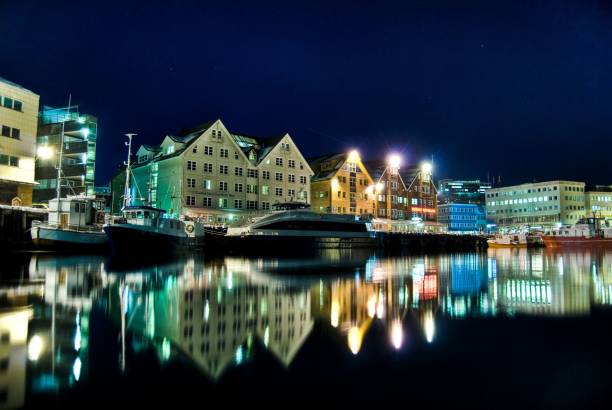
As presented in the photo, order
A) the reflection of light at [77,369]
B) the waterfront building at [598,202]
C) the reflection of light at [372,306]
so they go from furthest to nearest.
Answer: the waterfront building at [598,202] < the reflection of light at [372,306] < the reflection of light at [77,369]

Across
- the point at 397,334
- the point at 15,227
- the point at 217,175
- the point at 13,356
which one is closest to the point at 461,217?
the point at 217,175

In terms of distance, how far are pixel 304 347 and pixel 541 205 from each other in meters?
154

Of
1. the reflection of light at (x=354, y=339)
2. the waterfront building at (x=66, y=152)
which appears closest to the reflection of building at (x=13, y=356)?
the reflection of light at (x=354, y=339)

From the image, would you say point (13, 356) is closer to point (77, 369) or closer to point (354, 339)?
point (77, 369)

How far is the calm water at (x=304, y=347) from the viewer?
569 cm

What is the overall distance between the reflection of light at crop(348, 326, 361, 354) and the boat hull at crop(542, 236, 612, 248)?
332 ft

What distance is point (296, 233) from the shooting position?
57531mm

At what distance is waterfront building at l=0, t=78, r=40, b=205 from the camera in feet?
150

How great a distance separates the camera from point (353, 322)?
32.7 feet

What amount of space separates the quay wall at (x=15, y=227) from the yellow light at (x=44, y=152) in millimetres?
20564

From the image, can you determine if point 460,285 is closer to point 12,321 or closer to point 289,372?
point 289,372

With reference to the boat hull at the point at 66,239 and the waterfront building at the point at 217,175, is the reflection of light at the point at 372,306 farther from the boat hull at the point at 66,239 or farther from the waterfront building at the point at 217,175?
the waterfront building at the point at 217,175

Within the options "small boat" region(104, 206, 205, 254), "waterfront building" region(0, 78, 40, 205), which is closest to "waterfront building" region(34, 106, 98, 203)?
"waterfront building" region(0, 78, 40, 205)

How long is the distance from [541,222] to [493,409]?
6026 inches
